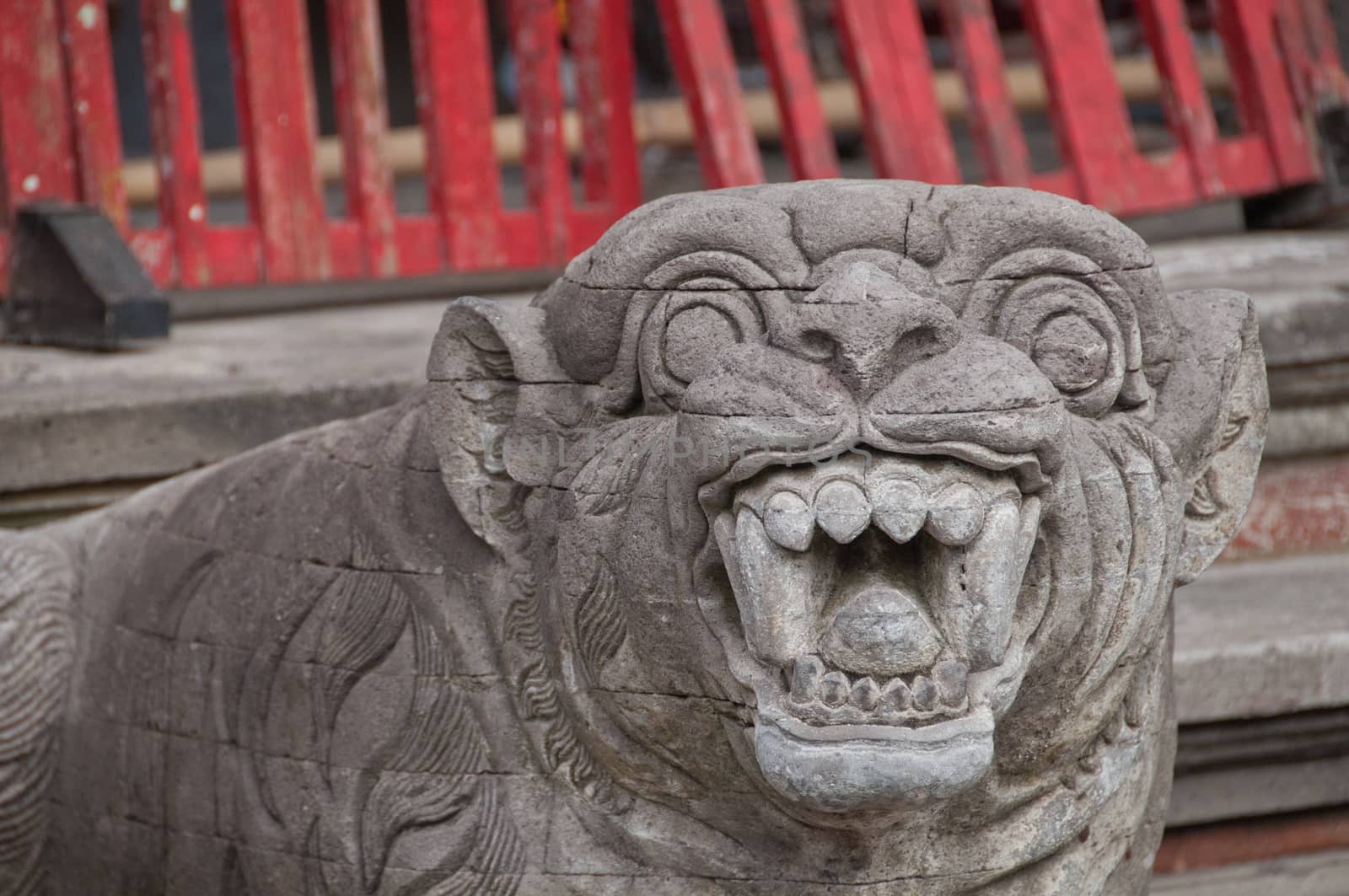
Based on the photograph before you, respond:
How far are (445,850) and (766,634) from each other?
1.56 ft

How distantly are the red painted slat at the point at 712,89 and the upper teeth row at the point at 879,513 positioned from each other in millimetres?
2366

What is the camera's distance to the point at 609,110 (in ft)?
Answer: 13.4

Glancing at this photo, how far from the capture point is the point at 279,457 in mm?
2131

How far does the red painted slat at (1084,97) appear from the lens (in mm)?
4027

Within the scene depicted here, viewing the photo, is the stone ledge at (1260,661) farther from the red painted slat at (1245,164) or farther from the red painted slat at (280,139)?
the red painted slat at (280,139)

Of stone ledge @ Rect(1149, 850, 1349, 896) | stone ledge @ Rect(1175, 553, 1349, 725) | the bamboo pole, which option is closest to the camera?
stone ledge @ Rect(1175, 553, 1349, 725)

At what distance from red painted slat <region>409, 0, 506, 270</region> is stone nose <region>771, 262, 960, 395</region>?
7.61 feet

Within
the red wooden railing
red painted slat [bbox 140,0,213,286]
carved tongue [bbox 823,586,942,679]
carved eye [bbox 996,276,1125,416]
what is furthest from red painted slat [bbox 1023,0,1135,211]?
carved tongue [bbox 823,586,942,679]

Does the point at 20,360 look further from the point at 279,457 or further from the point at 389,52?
the point at 389,52

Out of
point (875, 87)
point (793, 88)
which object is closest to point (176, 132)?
point (793, 88)

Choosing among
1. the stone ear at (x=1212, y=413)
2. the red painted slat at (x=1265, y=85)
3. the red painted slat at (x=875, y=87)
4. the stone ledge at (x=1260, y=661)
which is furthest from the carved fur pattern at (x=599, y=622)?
the red painted slat at (x=1265, y=85)

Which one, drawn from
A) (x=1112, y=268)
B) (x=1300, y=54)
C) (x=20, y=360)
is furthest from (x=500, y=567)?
(x=1300, y=54)

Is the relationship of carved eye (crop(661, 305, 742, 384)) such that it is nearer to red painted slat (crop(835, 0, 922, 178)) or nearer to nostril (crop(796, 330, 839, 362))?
nostril (crop(796, 330, 839, 362))

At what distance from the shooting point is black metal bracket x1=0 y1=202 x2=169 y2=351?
11.0 ft
